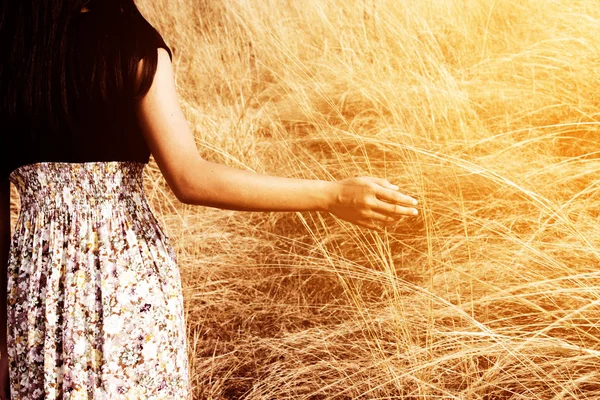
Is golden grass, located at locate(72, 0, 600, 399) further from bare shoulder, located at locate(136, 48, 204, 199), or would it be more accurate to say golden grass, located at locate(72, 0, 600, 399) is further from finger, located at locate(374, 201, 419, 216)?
bare shoulder, located at locate(136, 48, 204, 199)

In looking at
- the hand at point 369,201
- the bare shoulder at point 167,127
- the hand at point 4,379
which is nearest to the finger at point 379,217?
the hand at point 369,201

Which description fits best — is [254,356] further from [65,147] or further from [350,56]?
[350,56]

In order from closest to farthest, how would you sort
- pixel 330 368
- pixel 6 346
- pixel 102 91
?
pixel 102 91, pixel 6 346, pixel 330 368

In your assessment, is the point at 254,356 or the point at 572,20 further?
the point at 572,20

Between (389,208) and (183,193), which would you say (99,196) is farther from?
(389,208)

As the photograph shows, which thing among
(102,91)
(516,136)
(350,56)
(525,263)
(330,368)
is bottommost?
(330,368)

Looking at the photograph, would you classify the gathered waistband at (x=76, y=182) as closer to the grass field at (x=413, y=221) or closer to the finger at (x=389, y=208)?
the finger at (x=389, y=208)

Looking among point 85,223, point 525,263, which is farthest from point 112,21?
point 525,263

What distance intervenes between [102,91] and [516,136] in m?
1.81

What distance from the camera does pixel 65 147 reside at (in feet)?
3.21

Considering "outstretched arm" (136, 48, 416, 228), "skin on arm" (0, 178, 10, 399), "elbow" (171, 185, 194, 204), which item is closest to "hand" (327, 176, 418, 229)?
"outstretched arm" (136, 48, 416, 228)

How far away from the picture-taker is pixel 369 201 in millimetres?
934

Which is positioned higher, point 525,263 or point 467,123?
point 467,123

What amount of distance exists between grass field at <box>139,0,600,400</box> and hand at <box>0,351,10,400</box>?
701mm
